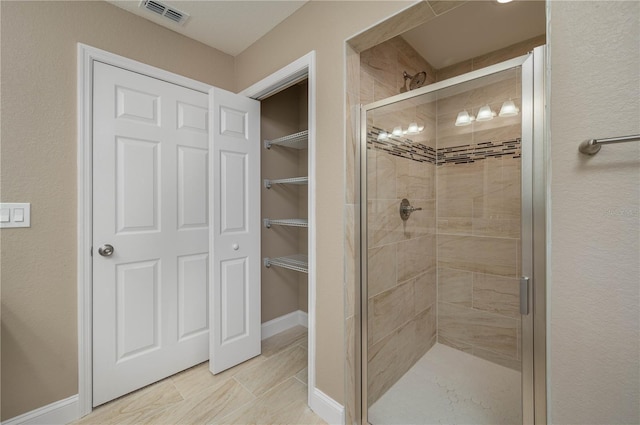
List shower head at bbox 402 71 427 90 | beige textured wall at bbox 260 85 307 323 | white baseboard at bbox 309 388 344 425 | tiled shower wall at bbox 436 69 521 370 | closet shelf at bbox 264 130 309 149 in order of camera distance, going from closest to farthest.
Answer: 1. tiled shower wall at bbox 436 69 521 370
2. white baseboard at bbox 309 388 344 425
3. shower head at bbox 402 71 427 90
4. closet shelf at bbox 264 130 309 149
5. beige textured wall at bbox 260 85 307 323

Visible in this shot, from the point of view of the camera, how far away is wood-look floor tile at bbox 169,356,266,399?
5.83 feet

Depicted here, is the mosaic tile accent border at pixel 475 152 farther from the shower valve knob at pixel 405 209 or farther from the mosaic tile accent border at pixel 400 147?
the shower valve knob at pixel 405 209

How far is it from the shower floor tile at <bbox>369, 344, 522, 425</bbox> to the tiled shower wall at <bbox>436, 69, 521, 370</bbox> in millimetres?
77

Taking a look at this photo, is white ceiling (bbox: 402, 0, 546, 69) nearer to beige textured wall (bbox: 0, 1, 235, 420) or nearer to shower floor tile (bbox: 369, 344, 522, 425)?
shower floor tile (bbox: 369, 344, 522, 425)

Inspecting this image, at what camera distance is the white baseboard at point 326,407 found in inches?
58.3

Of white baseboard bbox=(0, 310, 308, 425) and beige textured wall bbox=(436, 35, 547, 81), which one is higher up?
beige textured wall bbox=(436, 35, 547, 81)

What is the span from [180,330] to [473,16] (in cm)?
289

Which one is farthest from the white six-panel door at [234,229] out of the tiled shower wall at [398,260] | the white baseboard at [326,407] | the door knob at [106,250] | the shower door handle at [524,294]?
the shower door handle at [524,294]

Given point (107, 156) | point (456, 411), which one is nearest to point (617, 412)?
point (456, 411)

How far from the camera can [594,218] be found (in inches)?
32.9

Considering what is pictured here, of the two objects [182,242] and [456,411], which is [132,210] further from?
[456,411]

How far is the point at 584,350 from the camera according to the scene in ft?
2.79

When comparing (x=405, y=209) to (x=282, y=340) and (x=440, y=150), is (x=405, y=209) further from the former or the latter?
(x=282, y=340)

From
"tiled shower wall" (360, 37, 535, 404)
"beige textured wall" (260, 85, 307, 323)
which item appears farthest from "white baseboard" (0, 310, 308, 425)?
"beige textured wall" (260, 85, 307, 323)
